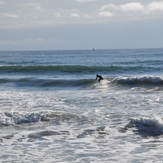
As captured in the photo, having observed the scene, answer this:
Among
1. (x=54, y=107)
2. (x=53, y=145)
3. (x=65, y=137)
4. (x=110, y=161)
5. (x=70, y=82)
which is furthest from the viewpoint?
(x=70, y=82)

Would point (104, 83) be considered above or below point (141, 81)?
below

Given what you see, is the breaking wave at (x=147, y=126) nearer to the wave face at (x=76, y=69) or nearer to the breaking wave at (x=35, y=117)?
the breaking wave at (x=35, y=117)

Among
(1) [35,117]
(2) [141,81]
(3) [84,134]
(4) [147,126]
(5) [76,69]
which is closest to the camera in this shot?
(3) [84,134]

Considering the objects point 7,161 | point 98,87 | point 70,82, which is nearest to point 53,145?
point 7,161

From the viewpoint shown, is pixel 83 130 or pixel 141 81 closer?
Answer: pixel 83 130

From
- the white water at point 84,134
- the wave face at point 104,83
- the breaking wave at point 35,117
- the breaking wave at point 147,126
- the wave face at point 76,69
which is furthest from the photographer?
the wave face at point 76,69

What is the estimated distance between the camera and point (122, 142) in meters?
8.66

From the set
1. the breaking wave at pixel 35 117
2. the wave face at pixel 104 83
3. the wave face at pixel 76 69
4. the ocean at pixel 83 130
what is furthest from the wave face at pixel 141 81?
the wave face at pixel 76 69

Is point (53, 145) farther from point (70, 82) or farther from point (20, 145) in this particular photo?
point (70, 82)

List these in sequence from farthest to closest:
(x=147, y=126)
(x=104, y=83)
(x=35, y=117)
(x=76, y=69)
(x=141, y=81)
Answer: (x=76, y=69) < (x=104, y=83) < (x=141, y=81) < (x=35, y=117) < (x=147, y=126)

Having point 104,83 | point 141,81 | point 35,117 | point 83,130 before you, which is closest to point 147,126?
point 83,130

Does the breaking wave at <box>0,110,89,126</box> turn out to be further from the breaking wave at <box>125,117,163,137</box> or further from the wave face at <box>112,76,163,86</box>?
the wave face at <box>112,76,163,86</box>

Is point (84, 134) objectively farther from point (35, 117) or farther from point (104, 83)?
point (104, 83)

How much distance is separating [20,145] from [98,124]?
2508mm
